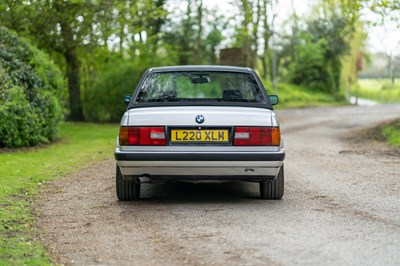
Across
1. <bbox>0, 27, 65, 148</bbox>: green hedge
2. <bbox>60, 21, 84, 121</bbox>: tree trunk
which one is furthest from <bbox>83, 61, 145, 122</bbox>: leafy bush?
<bbox>0, 27, 65, 148</bbox>: green hedge

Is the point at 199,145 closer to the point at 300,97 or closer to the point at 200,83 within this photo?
the point at 200,83

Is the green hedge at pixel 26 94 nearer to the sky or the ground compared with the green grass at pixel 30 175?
nearer to the sky

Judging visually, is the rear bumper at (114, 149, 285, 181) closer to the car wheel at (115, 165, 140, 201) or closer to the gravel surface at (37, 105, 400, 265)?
the gravel surface at (37, 105, 400, 265)

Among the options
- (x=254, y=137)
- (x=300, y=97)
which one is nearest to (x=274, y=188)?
(x=254, y=137)

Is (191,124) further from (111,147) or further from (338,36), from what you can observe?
(338,36)

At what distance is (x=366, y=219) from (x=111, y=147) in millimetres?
11959

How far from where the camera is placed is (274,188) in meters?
9.29

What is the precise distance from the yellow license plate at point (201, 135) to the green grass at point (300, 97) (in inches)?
1558

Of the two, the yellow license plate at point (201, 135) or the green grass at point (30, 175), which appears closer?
the green grass at point (30, 175)

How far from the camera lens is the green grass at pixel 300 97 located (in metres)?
50.5

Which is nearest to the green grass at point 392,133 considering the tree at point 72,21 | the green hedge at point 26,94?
the green hedge at point 26,94

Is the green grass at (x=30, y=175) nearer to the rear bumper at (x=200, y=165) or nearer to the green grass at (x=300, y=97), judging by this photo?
the rear bumper at (x=200, y=165)

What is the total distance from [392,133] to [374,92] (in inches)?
2174

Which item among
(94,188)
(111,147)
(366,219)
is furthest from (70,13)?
(366,219)
